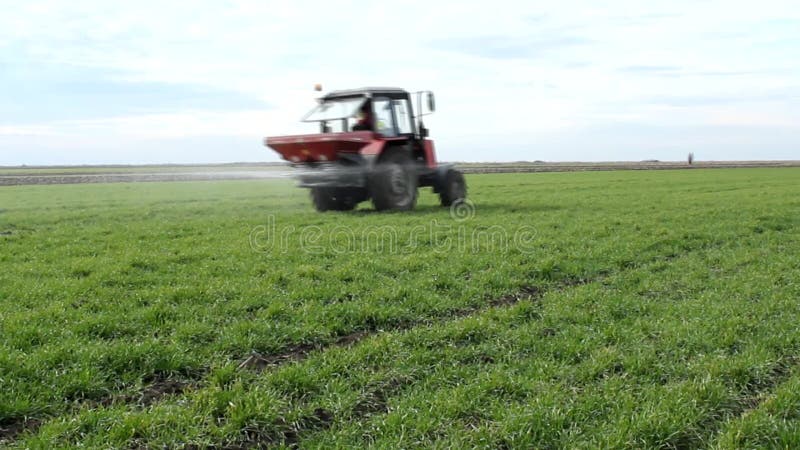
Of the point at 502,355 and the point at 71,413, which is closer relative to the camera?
the point at 71,413

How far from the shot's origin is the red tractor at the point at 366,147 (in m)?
17.7

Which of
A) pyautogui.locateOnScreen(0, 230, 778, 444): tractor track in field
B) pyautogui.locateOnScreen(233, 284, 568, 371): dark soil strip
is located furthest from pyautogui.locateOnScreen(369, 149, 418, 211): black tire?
pyautogui.locateOnScreen(233, 284, 568, 371): dark soil strip

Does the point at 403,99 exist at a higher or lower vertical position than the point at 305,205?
higher

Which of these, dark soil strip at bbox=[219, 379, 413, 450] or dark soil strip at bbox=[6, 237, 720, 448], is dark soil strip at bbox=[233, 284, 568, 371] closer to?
dark soil strip at bbox=[6, 237, 720, 448]

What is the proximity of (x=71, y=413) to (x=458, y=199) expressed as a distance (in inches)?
663

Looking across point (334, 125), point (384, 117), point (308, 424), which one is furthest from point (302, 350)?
point (334, 125)

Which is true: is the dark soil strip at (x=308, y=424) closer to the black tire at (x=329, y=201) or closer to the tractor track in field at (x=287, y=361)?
the tractor track in field at (x=287, y=361)

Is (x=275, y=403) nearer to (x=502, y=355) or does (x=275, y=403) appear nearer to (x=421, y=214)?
(x=502, y=355)

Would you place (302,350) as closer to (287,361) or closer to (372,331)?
(287,361)

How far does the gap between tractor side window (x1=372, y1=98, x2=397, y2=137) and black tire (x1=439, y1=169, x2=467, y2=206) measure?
2.92 m

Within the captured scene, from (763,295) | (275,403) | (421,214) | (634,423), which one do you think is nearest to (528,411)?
(634,423)

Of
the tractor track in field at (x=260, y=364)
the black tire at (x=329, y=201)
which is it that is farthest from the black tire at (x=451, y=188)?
the tractor track in field at (x=260, y=364)

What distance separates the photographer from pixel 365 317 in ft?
25.0

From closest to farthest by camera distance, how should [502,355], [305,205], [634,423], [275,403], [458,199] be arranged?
[634,423] → [275,403] → [502,355] → [458,199] → [305,205]
